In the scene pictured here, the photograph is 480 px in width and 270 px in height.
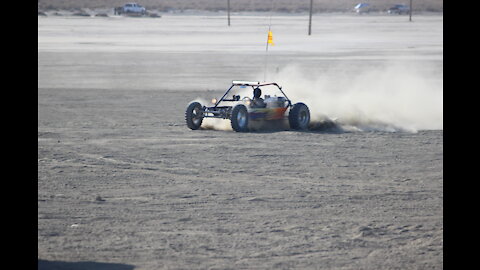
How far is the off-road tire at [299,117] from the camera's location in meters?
17.8

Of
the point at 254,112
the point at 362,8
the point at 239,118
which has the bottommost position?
the point at 239,118

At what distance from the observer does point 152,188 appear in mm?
12281

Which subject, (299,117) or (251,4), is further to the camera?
(251,4)

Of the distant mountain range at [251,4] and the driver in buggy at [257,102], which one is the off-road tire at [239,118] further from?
the distant mountain range at [251,4]

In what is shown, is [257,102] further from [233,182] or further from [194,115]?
[233,182]

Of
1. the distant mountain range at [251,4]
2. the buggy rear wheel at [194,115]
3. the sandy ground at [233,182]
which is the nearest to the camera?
the sandy ground at [233,182]

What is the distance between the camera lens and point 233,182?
41.6 ft

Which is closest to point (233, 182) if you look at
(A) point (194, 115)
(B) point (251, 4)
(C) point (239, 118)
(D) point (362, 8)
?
(C) point (239, 118)

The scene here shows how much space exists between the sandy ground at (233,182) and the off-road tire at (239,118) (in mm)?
223

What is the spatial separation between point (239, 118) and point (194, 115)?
1014 millimetres

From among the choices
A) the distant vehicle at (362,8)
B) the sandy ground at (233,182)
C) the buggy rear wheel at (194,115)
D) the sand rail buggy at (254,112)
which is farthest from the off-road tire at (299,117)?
the distant vehicle at (362,8)

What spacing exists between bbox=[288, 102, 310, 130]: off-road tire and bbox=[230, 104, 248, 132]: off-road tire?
2.90 ft

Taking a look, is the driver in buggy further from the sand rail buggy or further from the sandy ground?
the sandy ground

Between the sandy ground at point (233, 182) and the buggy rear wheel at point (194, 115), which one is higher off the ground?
the buggy rear wheel at point (194, 115)
